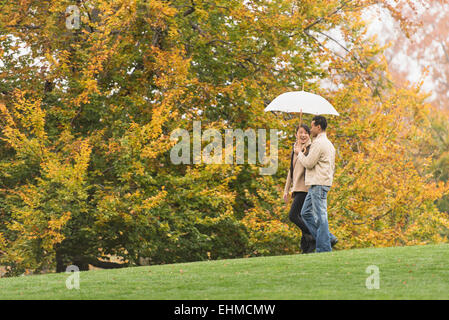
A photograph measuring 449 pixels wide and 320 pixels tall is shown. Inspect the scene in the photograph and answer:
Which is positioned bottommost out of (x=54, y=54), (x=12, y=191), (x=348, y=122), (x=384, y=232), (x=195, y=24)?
(x=384, y=232)

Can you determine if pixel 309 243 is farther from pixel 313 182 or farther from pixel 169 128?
pixel 169 128

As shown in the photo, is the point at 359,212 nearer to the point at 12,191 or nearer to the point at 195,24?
the point at 195,24

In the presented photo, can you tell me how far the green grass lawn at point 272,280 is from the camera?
574 cm

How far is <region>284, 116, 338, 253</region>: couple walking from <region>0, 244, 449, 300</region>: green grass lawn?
0.51m

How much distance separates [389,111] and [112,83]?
7469 mm

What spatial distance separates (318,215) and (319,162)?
687 millimetres

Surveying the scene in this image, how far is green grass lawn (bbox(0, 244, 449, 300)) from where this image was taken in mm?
5738

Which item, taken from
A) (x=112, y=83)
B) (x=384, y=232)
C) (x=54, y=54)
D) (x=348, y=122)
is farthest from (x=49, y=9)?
(x=384, y=232)

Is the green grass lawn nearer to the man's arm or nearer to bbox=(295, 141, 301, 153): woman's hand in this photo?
the man's arm

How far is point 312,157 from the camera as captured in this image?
8234 mm

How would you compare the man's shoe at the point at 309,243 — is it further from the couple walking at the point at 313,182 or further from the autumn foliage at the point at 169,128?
the autumn foliage at the point at 169,128
